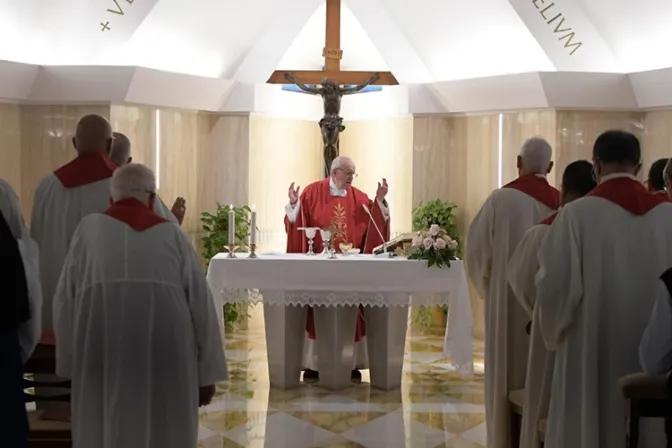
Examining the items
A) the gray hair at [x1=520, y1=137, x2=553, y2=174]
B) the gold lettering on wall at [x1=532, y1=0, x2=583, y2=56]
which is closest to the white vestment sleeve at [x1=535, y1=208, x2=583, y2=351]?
the gray hair at [x1=520, y1=137, x2=553, y2=174]

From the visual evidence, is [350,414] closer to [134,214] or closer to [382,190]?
[382,190]

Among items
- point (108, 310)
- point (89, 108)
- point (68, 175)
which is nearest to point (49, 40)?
point (89, 108)

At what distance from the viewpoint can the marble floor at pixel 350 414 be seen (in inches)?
229

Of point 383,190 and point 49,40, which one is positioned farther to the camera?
point 49,40

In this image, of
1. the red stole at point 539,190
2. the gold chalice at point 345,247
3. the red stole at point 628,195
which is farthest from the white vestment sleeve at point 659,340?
the gold chalice at point 345,247

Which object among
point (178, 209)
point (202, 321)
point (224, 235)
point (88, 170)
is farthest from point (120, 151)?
point (224, 235)

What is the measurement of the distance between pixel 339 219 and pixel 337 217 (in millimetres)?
25

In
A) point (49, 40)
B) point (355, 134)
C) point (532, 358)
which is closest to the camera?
point (532, 358)

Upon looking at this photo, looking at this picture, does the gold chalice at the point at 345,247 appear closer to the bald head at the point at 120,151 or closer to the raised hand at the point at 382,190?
the raised hand at the point at 382,190

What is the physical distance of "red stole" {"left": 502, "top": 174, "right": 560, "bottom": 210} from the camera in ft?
16.8

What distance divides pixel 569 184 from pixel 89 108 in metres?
5.99

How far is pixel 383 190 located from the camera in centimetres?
722

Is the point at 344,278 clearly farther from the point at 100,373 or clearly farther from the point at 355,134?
the point at 355,134

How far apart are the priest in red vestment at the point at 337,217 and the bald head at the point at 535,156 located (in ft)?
7.92
